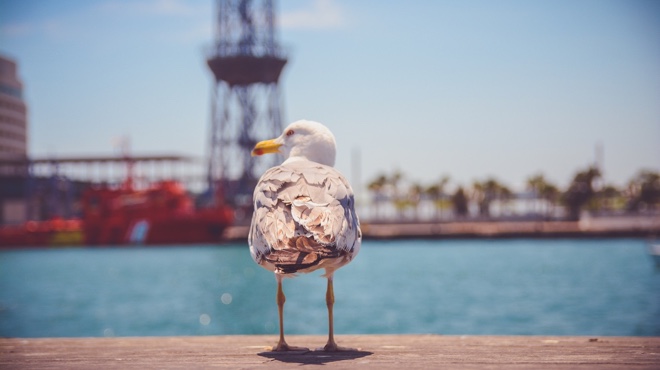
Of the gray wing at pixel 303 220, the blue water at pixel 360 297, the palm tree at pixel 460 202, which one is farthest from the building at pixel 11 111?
the gray wing at pixel 303 220

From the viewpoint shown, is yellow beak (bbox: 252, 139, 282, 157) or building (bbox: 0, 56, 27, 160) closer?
yellow beak (bbox: 252, 139, 282, 157)

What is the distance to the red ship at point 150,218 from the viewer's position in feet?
259

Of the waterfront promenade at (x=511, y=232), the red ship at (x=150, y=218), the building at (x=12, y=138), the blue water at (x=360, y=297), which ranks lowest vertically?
the blue water at (x=360, y=297)

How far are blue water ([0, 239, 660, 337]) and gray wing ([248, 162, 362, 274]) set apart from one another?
1725 centimetres

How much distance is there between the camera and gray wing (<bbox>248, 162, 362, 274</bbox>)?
5230 mm

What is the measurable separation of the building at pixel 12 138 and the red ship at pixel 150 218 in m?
32.1

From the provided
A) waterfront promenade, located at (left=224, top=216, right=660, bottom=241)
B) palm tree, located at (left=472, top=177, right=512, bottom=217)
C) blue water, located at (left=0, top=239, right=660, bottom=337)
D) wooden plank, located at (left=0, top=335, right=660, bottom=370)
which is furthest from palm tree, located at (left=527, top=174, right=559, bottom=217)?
wooden plank, located at (left=0, top=335, right=660, bottom=370)

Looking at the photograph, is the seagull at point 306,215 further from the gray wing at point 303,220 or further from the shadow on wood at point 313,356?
the shadow on wood at point 313,356

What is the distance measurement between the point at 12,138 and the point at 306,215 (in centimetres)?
14835

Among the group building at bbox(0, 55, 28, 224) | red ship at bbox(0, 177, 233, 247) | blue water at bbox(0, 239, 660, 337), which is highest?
building at bbox(0, 55, 28, 224)

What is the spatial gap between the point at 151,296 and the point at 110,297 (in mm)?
2283

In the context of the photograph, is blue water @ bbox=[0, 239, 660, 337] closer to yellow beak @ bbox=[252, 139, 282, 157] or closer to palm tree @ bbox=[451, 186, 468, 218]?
yellow beak @ bbox=[252, 139, 282, 157]

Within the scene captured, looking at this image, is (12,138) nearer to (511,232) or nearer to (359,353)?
(511,232)

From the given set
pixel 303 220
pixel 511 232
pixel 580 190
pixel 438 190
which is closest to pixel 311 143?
pixel 303 220
